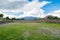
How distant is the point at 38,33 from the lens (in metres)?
24.2

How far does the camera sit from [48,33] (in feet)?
80.4

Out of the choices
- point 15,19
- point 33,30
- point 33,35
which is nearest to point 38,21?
point 15,19

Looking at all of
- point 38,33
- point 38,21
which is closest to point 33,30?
point 38,33

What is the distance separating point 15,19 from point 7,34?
12.3 metres

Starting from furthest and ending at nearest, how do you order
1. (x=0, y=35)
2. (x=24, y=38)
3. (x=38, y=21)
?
1. (x=38, y=21)
2. (x=0, y=35)
3. (x=24, y=38)

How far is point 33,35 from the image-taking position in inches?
921

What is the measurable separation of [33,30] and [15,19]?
10.4 m

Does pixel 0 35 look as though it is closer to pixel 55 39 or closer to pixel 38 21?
pixel 55 39

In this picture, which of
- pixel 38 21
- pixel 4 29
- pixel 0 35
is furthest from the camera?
pixel 38 21

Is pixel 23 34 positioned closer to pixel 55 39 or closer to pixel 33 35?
pixel 33 35

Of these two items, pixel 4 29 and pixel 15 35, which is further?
pixel 4 29

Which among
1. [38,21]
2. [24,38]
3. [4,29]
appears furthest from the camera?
[38,21]

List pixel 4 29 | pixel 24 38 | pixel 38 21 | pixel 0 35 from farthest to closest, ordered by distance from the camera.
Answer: pixel 38 21
pixel 4 29
pixel 0 35
pixel 24 38

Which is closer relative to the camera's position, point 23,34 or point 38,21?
point 23,34
